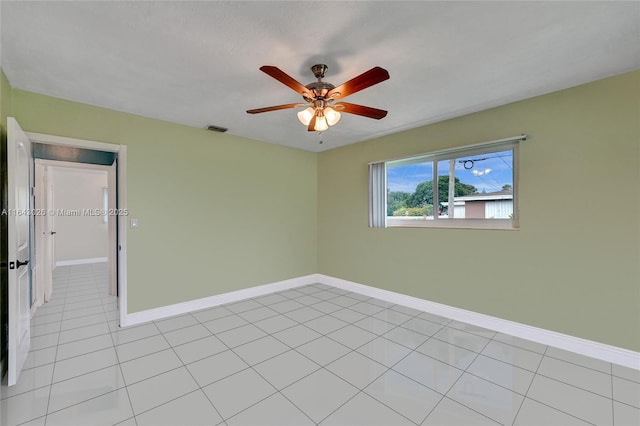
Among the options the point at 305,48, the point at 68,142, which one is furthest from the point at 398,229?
the point at 68,142

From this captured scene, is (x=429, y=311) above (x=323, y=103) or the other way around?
the other way around

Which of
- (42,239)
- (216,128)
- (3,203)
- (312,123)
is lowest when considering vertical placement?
(42,239)

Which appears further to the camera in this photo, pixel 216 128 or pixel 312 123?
pixel 216 128

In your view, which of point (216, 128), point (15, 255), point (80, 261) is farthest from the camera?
point (80, 261)

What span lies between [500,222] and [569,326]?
113 centimetres

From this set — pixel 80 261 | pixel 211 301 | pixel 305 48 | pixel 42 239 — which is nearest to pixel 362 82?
pixel 305 48

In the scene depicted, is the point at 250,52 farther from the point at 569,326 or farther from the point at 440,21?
the point at 569,326

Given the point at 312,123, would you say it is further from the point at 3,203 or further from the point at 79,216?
the point at 79,216

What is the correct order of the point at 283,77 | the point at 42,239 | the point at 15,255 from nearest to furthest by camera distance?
the point at 283,77, the point at 15,255, the point at 42,239

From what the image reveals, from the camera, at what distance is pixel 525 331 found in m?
2.73

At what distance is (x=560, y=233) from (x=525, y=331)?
1.06 meters

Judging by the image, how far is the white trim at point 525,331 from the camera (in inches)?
89.7

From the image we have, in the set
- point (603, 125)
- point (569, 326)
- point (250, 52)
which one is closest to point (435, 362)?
point (569, 326)

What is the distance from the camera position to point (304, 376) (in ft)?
7.00
